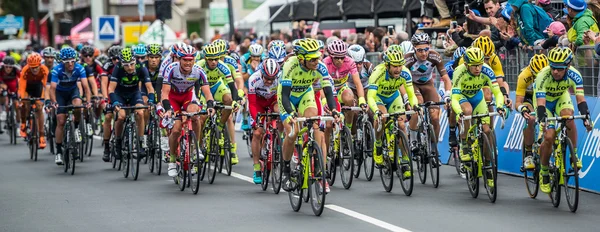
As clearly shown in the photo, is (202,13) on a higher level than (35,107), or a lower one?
higher

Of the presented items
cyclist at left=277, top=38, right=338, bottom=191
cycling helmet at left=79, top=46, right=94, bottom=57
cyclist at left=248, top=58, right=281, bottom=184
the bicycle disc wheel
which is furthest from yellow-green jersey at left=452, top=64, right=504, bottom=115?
cycling helmet at left=79, top=46, right=94, bottom=57

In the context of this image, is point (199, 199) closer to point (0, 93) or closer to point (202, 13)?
point (0, 93)

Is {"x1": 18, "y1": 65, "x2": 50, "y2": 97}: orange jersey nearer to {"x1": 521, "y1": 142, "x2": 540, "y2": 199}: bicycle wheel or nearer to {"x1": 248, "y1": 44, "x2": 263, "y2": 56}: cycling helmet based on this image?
{"x1": 248, "y1": 44, "x2": 263, "y2": 56}: cycling helmet

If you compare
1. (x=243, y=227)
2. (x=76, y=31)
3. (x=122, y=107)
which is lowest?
(x=243, y=227)

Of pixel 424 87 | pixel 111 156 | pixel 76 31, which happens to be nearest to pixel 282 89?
pixel 424 87

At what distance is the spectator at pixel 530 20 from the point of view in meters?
16.7

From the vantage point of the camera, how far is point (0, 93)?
25.2 meters

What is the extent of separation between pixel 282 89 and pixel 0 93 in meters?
14.3

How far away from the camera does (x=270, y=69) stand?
1456 cm

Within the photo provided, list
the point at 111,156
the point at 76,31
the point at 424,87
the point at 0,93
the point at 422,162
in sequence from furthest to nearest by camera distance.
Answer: the point at 76,31 → the point at 0,93 → the point at 111,156 → the point at 424,87 → the point at 422,162

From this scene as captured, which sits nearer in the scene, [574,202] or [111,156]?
[574,202]

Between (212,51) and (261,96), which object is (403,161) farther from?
(212,51)

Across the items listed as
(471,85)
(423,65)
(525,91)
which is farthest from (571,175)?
(423,65)

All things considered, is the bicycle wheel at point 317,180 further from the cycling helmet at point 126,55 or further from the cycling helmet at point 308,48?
the cycling helmet at point 126,55
